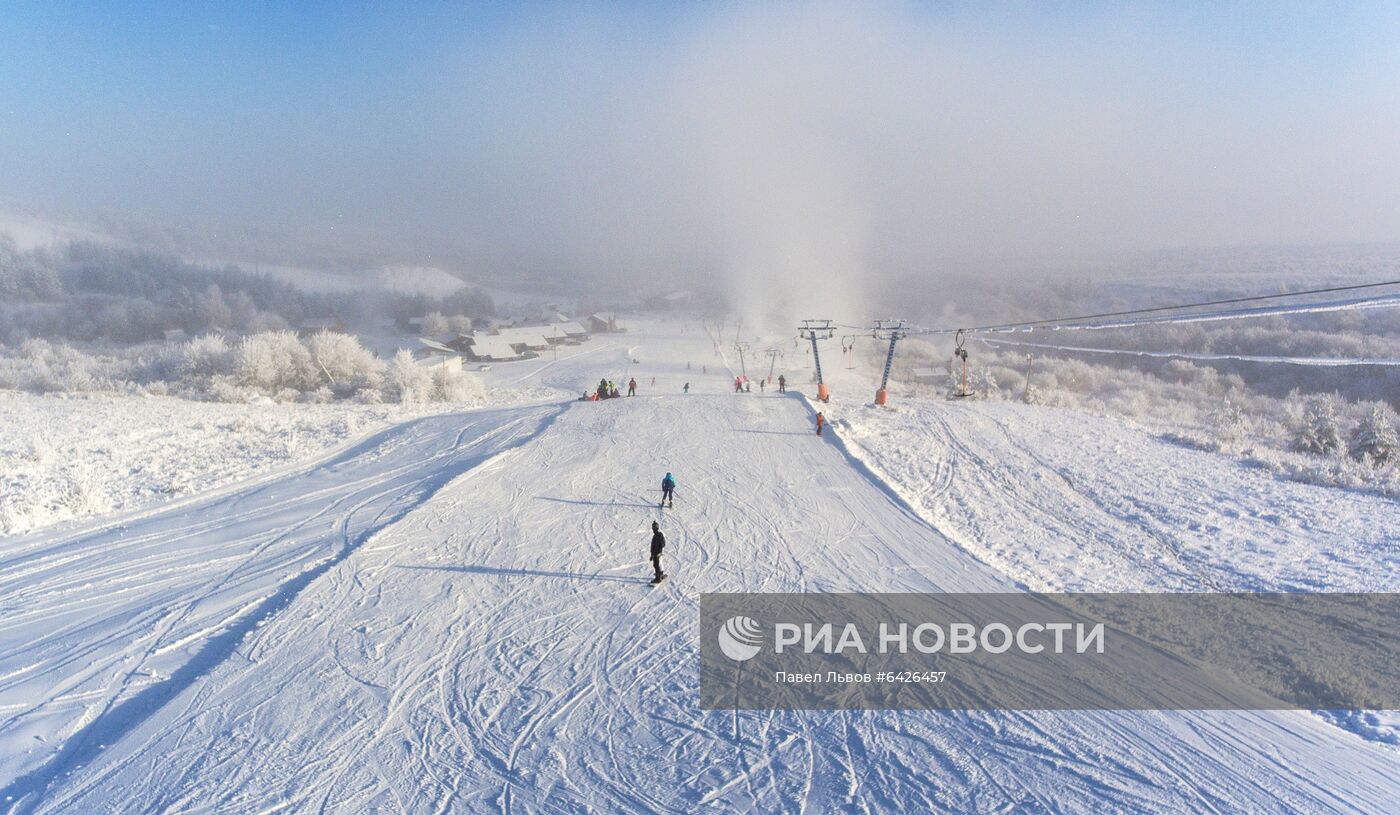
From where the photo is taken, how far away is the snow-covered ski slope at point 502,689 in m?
6.19

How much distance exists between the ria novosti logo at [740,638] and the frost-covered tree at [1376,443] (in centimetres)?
2695

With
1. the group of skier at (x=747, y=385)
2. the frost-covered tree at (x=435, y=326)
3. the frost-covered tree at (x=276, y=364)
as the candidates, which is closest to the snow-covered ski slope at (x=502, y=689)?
the group of skier at (x=747, y=385)

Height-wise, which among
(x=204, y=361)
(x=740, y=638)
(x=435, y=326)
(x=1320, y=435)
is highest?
(x=435, y=326)

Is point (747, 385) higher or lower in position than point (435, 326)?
lower

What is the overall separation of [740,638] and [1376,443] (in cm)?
2948

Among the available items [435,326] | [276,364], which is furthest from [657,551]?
[435,326]

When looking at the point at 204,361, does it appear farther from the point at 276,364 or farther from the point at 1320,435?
the point at 1320,435

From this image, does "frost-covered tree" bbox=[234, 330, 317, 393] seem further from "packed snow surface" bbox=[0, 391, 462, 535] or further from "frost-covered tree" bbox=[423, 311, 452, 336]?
"frost-covered tree" bbox=[423, 311, 452, 336]

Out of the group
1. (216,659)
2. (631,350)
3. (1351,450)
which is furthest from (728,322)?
(216,659)

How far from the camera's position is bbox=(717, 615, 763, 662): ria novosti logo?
874 centimetres

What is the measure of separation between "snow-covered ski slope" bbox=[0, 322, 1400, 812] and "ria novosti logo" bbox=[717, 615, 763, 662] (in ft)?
1.93

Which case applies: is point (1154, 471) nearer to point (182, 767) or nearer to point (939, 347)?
point (182, 767)

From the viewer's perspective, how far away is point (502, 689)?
7.86 meters

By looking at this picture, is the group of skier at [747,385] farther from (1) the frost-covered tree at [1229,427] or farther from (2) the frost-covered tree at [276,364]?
(2) the frost-covered tree at [276,364]
